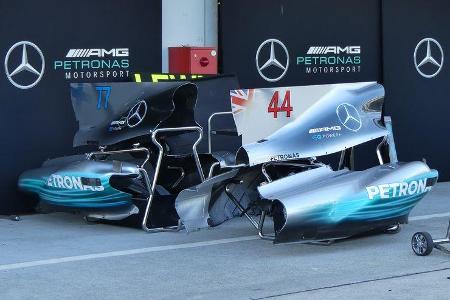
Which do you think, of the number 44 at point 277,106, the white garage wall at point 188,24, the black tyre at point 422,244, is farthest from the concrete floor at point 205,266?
the white garage wall at point 188,24

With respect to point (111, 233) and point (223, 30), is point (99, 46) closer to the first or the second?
point (223, 30)

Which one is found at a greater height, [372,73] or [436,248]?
[372,73]

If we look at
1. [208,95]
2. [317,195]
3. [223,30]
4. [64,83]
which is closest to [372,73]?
[223,30]

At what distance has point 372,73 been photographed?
12.9 m

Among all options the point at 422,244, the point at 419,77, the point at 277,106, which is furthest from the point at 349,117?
the point at 419,77

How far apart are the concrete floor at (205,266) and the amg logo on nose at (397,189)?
471 mm

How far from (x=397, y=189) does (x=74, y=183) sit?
293cm

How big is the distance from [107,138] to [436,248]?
323cm

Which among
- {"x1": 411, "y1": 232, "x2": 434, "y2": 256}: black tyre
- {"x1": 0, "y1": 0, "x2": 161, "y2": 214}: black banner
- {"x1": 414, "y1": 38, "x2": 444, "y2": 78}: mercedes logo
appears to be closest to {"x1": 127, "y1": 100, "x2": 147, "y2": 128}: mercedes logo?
{"x1": 0, "y1": 0, "x2": 161, "y2": 214}: black banner

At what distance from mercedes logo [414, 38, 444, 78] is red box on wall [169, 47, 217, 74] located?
309cm

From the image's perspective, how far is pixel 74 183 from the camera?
9.36m

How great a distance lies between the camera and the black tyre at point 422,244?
8.12 meters

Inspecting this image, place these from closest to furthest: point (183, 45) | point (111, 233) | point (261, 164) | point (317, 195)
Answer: point (317, 195), point (261, 164), point (111, 233), point (183, 45)

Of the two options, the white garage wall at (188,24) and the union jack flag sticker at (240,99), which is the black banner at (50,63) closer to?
the white garage wall at (188,24)
